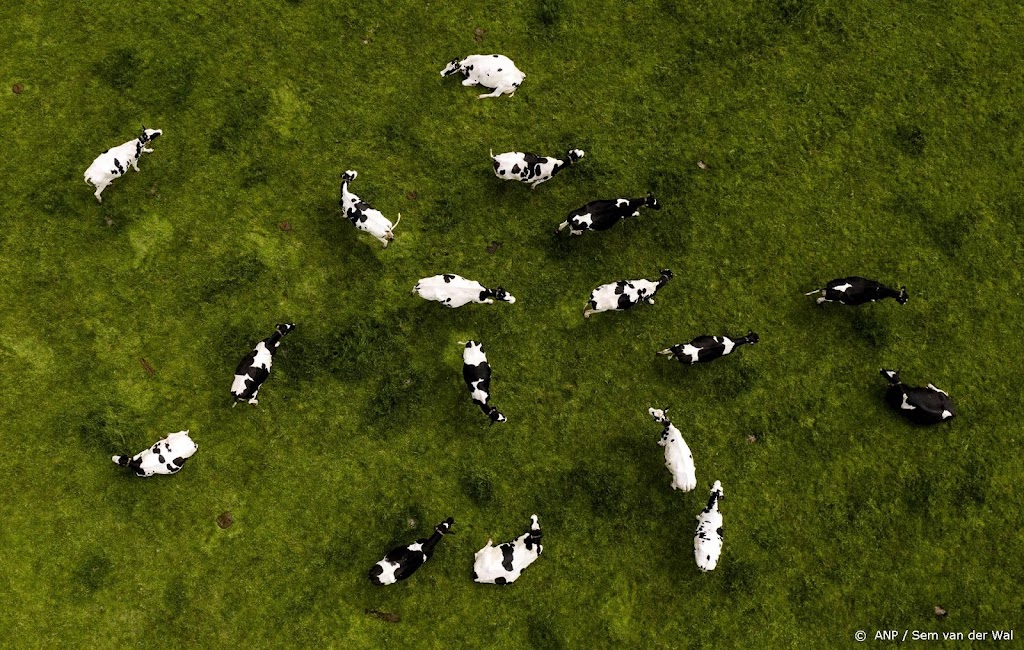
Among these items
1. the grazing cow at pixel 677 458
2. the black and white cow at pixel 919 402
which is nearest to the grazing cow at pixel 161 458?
the grazing cow at pixel 677 458

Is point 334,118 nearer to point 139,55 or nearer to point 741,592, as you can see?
point 139,55

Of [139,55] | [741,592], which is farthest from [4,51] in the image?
[741,592]

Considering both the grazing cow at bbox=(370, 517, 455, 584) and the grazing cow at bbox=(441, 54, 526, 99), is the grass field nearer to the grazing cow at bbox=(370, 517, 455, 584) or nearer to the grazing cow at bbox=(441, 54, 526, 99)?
the grazing cow at bbox=(441, 54, 526, 99)

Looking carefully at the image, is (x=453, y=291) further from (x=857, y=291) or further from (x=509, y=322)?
(x=857, y=291)

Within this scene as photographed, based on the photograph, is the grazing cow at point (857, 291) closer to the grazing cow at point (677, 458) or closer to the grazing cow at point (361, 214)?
the grazing cow at point (677, 458)

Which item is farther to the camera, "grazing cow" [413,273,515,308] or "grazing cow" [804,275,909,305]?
"grazing cow" [804,275,909,305]

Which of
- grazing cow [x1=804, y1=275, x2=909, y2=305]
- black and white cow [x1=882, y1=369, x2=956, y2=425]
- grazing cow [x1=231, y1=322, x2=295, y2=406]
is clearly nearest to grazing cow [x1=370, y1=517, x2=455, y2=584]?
grazing cow [x1=231, y1=322, x2=295, y2=406]
